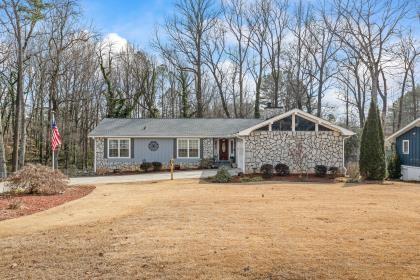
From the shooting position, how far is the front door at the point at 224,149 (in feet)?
90.0

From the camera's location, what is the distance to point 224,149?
90.3ft

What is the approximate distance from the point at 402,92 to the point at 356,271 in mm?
34074

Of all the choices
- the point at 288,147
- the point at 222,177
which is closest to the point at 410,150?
the point at 288,147

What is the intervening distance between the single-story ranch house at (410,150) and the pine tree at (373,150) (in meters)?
2.66

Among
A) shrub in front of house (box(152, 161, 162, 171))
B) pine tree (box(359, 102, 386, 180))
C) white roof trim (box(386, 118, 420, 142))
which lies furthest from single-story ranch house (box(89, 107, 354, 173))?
white roof trim (box(386, 118, 420, 142))

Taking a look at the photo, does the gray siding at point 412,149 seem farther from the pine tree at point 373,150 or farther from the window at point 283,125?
the window at point 283,125

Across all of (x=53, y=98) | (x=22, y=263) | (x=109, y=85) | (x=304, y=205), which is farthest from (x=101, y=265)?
(x=109, y=85)

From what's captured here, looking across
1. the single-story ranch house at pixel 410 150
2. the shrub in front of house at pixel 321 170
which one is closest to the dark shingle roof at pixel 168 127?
the shrub in front of house at pixel 321 170

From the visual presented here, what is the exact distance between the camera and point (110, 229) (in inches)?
301

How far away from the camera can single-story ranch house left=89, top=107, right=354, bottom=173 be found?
2181cm

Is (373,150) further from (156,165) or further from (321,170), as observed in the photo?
(156,165)

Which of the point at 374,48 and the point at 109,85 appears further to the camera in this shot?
the point at 109,85

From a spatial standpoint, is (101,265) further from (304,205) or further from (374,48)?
(374,48)

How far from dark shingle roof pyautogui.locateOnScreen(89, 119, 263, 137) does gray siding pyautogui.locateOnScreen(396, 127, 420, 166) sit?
34.9 ft
